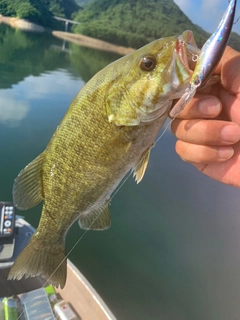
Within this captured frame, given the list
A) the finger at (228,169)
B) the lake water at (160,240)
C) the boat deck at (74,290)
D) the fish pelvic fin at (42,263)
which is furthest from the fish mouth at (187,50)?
the lake water at (160,240)

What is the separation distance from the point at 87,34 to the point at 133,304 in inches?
2181

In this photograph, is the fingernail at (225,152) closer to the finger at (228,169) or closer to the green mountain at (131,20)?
the finger at (228,169)

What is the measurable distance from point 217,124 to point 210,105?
0.11m

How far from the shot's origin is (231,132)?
1.60 metres

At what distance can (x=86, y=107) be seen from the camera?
5.34ft

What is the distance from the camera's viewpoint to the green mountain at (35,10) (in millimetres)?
57656

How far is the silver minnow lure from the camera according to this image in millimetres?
1177

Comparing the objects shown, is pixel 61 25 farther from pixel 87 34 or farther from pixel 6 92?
pixel 6 92

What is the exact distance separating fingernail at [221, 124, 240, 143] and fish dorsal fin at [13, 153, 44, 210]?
3.20ft

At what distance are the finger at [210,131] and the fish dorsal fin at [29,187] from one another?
816 mm

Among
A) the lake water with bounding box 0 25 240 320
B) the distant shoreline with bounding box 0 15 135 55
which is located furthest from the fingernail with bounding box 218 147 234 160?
the distant shoreline with bounding box 0 15 135 55

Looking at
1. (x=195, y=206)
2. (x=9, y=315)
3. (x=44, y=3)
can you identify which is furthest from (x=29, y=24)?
(x=9, y=315)

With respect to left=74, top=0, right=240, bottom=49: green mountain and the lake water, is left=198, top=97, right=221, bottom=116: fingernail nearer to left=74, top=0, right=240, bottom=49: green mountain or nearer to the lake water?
the lake water

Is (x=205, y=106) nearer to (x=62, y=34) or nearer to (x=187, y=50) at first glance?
(x=187, y=50)
